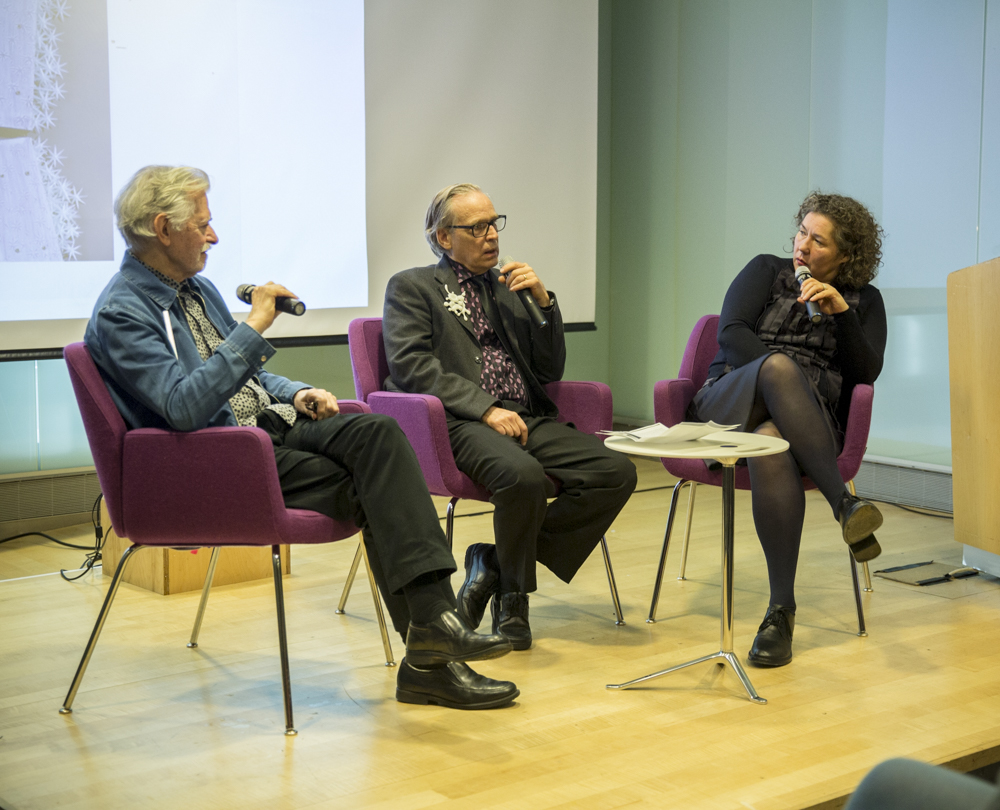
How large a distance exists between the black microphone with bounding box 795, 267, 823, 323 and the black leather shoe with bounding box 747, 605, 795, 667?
732 millimetres

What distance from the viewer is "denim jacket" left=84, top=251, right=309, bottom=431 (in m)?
2.28

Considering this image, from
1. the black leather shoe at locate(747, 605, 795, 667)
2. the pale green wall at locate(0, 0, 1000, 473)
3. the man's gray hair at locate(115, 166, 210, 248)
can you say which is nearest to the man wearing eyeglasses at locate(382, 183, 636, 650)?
the black leather shoe at locate(747, 605, 795, 667)

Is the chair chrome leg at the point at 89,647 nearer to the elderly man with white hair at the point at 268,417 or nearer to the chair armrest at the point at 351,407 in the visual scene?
the elderly man with white hair at the point at 268,417

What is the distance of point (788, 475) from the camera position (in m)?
2.77

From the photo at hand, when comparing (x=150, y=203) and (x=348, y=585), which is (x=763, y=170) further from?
(x=150, y=203)

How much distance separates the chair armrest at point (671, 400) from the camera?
3.17 metres

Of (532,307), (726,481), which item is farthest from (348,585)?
(726,481)

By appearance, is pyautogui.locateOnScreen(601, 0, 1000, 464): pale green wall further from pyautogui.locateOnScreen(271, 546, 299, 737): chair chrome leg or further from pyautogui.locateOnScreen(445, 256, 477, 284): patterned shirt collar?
pyautogui.locateOnScreen(271, 546, 299, 737): chair chrome leg

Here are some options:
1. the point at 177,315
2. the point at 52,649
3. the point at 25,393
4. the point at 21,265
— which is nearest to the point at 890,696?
the point at 177,315

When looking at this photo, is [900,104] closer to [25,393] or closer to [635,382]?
[635,382]

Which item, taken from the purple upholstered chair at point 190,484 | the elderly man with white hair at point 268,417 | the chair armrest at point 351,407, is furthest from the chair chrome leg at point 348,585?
the purple upholstered chair at point 190,484

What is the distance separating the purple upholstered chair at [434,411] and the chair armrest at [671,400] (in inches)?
5.5

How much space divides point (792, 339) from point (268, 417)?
1.44 m

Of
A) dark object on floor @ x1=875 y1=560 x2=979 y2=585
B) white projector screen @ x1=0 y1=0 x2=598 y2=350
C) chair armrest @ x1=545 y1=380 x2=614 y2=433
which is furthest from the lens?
white projector screen @ x1=0 y1=0 x2=598 y2=350
